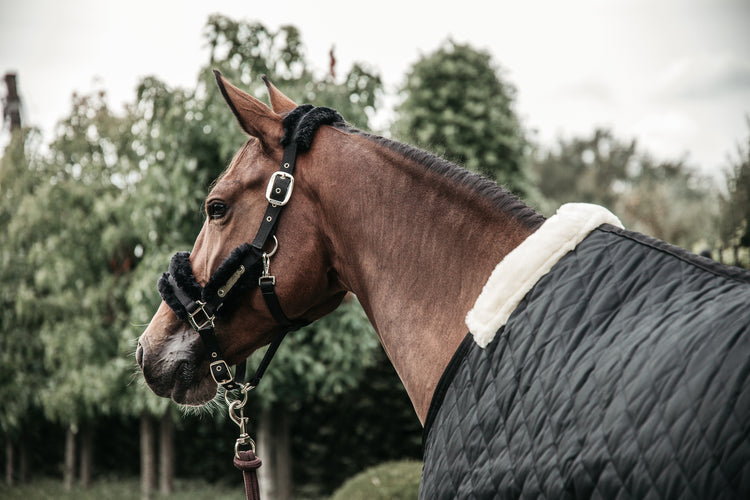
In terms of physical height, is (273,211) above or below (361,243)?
above

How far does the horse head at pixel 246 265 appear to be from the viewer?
6.35 ft

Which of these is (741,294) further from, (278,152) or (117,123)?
(117,123)

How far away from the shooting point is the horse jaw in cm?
204

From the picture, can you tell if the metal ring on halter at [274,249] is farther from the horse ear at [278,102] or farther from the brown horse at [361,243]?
the horse ear at [278,102]

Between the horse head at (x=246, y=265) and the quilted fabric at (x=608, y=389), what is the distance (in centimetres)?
62

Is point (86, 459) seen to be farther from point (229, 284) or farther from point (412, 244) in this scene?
point (412, 244)

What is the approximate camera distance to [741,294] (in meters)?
1.29

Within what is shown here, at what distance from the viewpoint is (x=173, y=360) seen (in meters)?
2.03

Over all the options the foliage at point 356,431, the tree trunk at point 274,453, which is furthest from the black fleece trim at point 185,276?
the foliage at point 356,431

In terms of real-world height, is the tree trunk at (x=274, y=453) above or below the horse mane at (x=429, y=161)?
below

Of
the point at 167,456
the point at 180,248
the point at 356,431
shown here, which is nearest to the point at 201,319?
the point at 180,248

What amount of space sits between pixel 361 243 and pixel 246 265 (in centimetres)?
38

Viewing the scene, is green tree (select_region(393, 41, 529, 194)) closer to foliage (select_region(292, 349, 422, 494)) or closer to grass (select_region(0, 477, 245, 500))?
foliage (select_region(292, 349, 422, 494))

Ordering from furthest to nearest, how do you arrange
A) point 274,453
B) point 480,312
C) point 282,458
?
point 282,458 → point 274,453 → point 480,312
